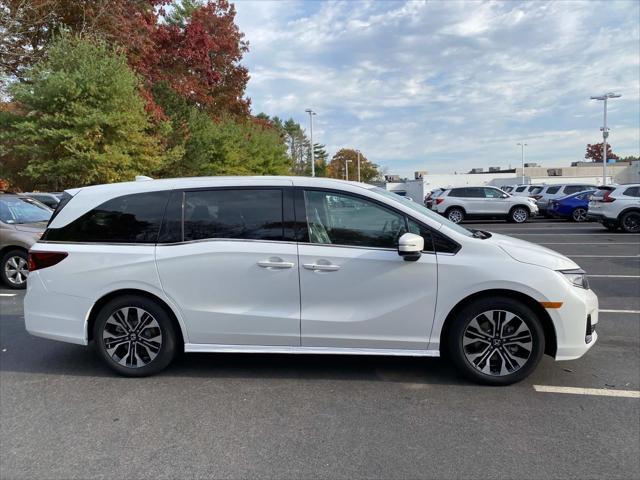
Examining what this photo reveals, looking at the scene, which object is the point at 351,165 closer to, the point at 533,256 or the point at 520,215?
the point at 520,215

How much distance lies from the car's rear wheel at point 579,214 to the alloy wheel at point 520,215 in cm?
190

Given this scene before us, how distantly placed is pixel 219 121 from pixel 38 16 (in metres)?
16.1

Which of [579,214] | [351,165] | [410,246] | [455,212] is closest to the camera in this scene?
[410,246]

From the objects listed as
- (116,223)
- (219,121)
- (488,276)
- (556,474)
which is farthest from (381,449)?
(219,121)

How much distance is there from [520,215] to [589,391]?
19.8m

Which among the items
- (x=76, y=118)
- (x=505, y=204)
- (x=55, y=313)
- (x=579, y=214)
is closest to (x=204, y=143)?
(x=76, y=118)

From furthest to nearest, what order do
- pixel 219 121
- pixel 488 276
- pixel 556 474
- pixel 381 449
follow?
pixel 219 121
pixel 488 276
pixel 381 449
pixel 556 474

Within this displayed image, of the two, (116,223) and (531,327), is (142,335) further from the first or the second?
(531,327)

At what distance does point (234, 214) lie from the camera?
4.29 meters

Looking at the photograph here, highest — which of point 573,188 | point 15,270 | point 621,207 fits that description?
point 573,188

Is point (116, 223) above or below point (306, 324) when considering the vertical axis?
above

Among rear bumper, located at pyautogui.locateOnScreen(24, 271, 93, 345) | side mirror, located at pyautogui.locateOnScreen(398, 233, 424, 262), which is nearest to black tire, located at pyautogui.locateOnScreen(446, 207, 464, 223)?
side mirror, located at pyautogui.locateOnScreen(398, 233, 424, 262)

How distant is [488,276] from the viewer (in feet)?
12.9

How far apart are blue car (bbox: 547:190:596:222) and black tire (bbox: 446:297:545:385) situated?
1985 cm
